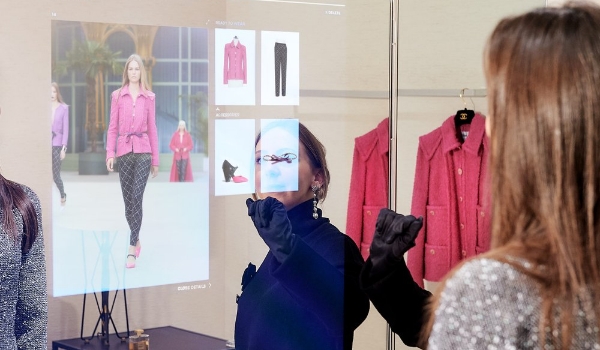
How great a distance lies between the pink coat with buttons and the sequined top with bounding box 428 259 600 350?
1.38 m

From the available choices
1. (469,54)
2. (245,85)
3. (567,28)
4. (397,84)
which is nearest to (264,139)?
(245,85)

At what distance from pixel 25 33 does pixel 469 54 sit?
180cm

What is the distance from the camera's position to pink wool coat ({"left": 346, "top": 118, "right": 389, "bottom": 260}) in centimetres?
271

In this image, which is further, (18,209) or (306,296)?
(306,296)

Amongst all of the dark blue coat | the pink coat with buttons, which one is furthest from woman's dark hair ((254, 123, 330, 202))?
the pink coat with buttons

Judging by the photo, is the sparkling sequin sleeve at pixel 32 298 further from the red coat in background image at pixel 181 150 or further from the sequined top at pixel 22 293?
the red coat in background image at pixel 181 150

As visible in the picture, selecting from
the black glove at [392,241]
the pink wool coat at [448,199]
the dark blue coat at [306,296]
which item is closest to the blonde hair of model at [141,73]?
the dark blue coat at [306,296]

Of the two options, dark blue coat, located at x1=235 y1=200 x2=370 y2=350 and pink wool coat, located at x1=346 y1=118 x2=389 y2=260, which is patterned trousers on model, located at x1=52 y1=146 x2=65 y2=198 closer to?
dark blue coat, located at x1=235 y1=200 x2=370 y2=350

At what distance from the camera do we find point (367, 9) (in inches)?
105

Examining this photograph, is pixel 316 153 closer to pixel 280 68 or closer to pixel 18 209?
pixel 280 68

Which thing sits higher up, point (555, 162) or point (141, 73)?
point (141, 73)

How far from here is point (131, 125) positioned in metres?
2.16

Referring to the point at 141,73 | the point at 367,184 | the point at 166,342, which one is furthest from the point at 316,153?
the point at 166,342

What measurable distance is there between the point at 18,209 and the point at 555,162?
1.48 metres
